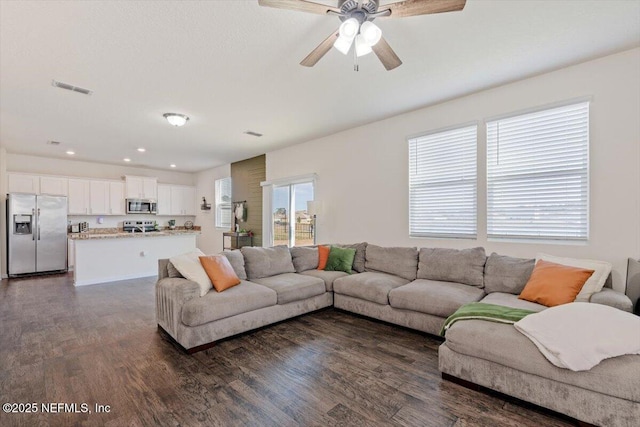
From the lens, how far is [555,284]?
2.63 m

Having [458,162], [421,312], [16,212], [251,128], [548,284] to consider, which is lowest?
[421,312]

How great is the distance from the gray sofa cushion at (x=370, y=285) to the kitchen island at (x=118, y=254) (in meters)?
4.56

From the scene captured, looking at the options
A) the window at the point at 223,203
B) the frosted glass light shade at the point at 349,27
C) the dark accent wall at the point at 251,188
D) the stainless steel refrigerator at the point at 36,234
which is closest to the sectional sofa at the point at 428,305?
the frosted glass light shade at the point at 349,27

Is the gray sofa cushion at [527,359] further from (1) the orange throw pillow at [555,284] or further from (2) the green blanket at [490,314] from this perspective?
(1) the orange throw pillow at [555,284]

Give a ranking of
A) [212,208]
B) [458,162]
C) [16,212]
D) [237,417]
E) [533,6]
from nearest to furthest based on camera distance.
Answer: [237,417], [533,6], [458,162], [16,212], [212,208]

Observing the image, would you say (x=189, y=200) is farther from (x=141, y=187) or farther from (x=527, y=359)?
(x=527, y=359)

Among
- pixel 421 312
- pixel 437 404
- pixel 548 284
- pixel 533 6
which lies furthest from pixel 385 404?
pixel 533 6

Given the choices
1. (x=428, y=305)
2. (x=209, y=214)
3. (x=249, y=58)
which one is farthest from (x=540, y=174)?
(x=209, y=214)

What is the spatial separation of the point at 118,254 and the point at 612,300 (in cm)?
729

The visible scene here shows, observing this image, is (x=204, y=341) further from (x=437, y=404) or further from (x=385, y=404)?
(x=437, y=404)

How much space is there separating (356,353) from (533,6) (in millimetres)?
3147

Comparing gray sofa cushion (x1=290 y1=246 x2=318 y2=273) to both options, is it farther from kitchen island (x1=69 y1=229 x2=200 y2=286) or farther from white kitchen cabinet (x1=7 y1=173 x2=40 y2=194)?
white kitchen cabinet (x1=7 y1=173 x2=40 y2=194)

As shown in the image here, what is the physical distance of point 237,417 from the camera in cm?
185

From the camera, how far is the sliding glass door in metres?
6.04
